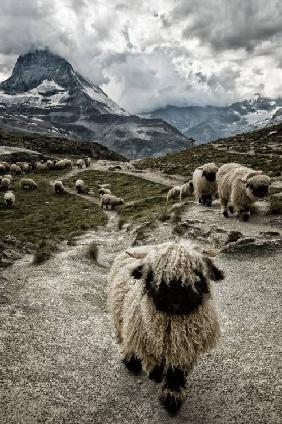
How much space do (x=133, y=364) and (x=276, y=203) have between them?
17.6m

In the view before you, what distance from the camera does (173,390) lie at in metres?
8.12

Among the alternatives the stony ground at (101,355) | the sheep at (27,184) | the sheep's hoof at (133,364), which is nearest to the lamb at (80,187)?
the sheep at (27,184)

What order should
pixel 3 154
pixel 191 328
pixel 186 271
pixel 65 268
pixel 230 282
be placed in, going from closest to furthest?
pixel 186 271 → pixel 191 328 → pixel 230 282 → pixel 65 268 → pixel 3 154

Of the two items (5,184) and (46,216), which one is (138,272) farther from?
(5,184)

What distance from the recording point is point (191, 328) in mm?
7762

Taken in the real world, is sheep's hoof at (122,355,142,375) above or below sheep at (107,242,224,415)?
below

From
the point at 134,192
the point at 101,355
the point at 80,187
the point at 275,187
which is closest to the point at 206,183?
the point at 275,187

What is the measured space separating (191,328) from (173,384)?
1283 millimetres

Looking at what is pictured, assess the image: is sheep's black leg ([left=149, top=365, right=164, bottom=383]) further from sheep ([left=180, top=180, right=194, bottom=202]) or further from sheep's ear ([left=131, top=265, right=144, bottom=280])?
sheep ([left=180, top=180, right=194, bottom=202])

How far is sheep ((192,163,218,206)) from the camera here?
1094 inches

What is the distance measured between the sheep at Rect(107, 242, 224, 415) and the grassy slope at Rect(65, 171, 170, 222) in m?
19.5

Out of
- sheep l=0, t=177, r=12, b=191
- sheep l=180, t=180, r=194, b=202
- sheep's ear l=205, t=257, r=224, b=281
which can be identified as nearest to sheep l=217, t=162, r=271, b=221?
sheep l=180, t=180, r=194, b=202

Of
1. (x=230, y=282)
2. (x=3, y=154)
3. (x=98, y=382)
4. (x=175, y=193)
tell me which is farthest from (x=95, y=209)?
(x=3, y=154)

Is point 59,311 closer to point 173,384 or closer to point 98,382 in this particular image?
point 98,382
